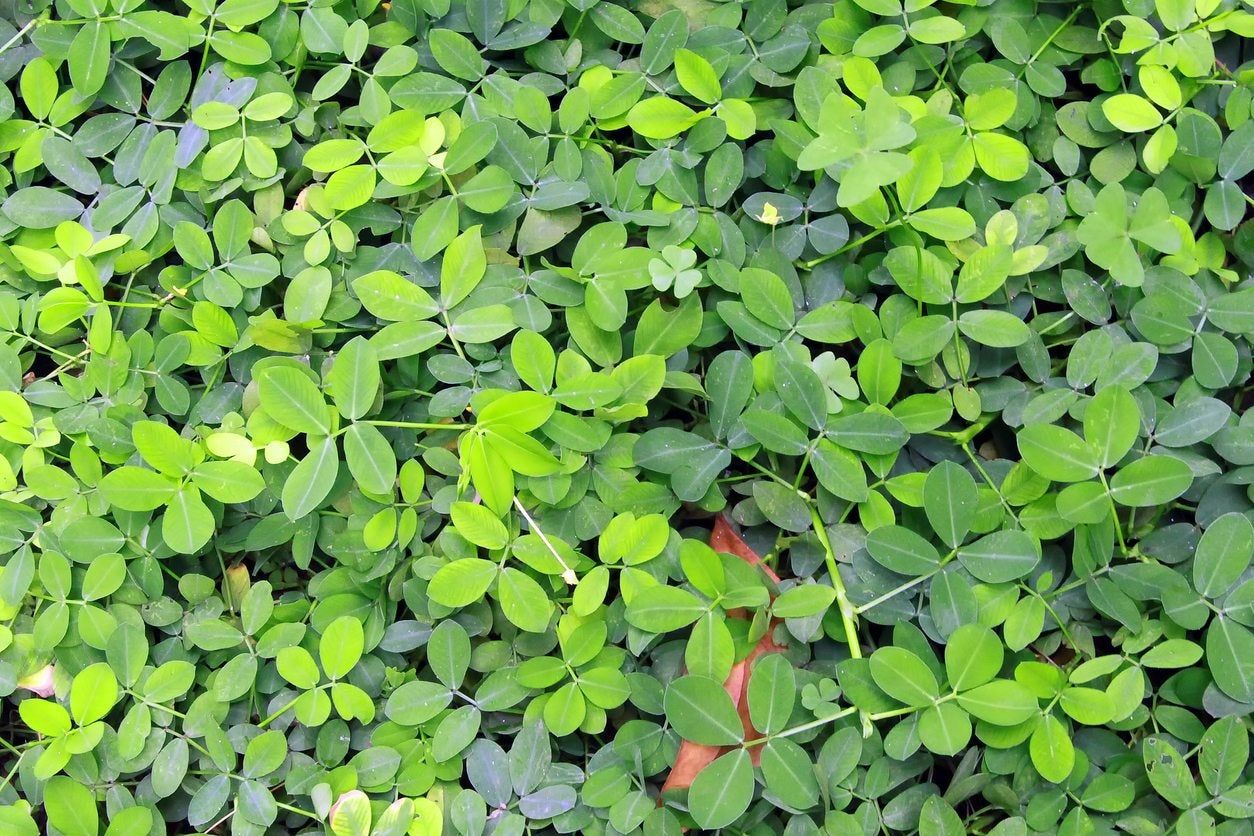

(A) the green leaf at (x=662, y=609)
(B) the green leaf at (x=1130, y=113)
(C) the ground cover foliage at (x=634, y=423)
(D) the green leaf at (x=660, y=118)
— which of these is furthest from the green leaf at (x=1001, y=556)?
(D) the green leaf at (x=660, y=118)

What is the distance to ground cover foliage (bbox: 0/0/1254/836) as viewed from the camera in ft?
5.98

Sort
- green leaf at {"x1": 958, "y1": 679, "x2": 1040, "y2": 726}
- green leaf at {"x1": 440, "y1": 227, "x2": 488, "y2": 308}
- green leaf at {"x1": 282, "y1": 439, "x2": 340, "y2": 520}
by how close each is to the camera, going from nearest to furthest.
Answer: green leaf at {"x1": 958, "y1": 679, "x2": 1040, "y2": 726} → green leaf at {"x1": 282, "y1": 439, "x2": 340, "y2": 520} → green leaf at {"x1": 440, "y1": 227, "x2": 488, "y2": 308}

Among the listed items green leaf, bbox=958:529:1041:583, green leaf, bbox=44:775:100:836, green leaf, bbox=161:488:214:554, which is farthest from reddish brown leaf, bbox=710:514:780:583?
green leaf, bbox=44:775:100:836

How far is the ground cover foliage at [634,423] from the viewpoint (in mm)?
1822

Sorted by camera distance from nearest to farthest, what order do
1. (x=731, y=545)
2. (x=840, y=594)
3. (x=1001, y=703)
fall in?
(x=1001, y=703) → (x=840, y=594) → (x=731, y=545)

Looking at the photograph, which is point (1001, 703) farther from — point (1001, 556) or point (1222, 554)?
point (1222, 554)

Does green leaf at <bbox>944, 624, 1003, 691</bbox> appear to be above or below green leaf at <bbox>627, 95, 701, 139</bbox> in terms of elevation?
below

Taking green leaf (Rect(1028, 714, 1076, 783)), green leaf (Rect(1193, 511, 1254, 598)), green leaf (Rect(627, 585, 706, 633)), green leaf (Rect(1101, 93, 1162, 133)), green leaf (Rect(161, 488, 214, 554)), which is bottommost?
green leaf (Rect(1028, 714, 1076, 783))

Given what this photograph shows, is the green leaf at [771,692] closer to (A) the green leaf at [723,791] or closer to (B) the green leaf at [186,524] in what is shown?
(A) the green leaf at [723,791]

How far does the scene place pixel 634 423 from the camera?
1998mm

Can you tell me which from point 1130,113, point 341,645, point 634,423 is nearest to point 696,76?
point 634,423

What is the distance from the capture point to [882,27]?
2.04m

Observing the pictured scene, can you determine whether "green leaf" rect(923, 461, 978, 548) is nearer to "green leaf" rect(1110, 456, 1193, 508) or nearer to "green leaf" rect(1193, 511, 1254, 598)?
"green leaf" rect(1110, 456, 1193, 508)

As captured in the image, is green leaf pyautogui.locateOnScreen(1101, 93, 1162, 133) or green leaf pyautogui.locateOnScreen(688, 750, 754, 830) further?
green leaf pyautogui.locateOnScreen(1101, 93, 1162, 133)
